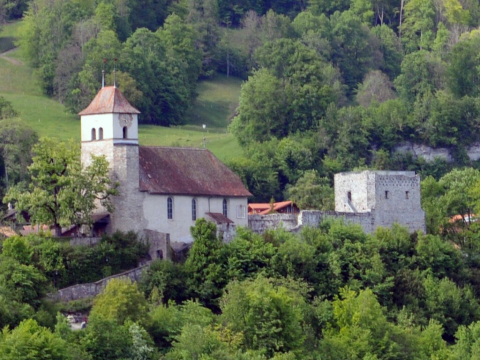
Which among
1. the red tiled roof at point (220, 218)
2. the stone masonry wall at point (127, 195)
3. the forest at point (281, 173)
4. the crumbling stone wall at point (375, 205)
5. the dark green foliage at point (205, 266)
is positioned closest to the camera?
the forest at point (281, 173)

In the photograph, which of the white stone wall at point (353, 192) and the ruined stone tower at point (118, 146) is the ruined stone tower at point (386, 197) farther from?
the ruined stone tower at point (118, 146)

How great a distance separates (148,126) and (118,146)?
35.2 metres

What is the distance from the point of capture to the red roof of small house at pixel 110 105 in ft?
281

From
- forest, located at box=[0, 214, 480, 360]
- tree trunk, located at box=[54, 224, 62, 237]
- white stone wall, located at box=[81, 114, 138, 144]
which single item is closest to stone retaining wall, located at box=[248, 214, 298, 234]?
forest, located at box=[0, 214, 480, 360]

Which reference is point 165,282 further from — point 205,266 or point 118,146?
point 118,146

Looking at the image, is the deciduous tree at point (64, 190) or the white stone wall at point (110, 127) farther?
the white stone wall at point (110, 127)

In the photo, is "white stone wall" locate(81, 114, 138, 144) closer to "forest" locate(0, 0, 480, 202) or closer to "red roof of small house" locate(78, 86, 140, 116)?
"red roof of small house" locate(78, 86, 140, 116)

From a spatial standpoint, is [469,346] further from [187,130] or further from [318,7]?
[318,7]

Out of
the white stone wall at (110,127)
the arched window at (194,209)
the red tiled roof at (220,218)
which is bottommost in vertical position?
the red tiled roof at (220,218)

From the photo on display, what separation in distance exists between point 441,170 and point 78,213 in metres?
37.0

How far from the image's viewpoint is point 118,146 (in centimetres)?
8488

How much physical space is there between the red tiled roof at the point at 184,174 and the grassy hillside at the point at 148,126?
60.8ft

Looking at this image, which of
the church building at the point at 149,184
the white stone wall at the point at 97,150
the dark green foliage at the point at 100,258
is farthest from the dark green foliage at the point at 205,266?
the white stone wall at the point at 97,150

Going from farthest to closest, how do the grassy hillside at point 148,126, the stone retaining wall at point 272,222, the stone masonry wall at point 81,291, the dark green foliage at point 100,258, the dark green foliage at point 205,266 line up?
1. the grassy hillside at point 148,126
2. the stone retaining wall at point 272,222
3. the dark green foliage at point 205,266
4. the dark green foliage at point 100,258
5. the stone masonry wall at point 81,291
